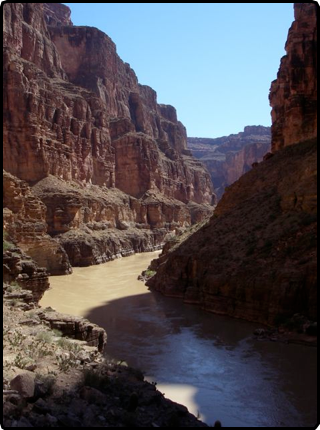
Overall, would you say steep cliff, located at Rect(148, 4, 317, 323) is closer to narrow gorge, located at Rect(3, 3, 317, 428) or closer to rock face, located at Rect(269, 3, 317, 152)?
narrow gorge, located at Rect(3, 3, 317, 428)

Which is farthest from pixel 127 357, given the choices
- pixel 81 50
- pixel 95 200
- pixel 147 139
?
pixel 81 50

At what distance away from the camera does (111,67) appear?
127 meters

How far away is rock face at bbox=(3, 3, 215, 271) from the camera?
218 feet

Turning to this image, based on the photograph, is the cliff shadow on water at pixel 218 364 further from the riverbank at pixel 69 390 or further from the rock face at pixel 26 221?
the rock face at pixel 26 221

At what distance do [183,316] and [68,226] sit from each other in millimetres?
35717

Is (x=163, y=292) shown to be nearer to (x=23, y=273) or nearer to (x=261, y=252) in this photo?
(x=261, y=252)

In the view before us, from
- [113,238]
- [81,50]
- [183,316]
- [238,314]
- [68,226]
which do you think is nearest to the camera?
[238,314]

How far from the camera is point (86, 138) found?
88562 millimetres

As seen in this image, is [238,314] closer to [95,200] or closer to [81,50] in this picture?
[95,200]

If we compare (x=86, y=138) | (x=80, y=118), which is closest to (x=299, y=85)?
(x=86, y=138)

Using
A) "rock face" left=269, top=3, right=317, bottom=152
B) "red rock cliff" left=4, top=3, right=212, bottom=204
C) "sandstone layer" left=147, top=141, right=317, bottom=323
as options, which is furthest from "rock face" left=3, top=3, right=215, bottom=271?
"rock face" left=269, top=3, right=317, bottom=152

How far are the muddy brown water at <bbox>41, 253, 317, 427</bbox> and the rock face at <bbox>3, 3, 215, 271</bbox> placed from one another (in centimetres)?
3084

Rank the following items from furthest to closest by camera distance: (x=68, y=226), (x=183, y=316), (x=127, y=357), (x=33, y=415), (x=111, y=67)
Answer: (x=111, y=67), (x=68, y=226), (x=183, y=316), (x=127, y=357), (x=33, y=415)

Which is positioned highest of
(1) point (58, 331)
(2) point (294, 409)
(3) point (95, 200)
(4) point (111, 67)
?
(4) point (111, 67)
